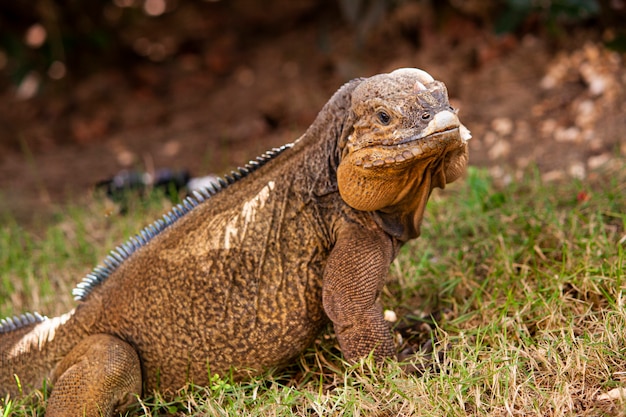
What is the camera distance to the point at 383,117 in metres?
3.56

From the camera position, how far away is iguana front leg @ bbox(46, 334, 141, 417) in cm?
392

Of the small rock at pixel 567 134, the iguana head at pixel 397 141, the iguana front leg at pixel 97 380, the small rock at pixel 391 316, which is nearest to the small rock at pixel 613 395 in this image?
the iguana head at pixel 397 141

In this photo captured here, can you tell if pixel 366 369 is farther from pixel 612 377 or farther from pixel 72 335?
pixel 72 335

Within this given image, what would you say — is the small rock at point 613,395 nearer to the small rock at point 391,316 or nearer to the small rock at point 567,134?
the small rock at point 391,316

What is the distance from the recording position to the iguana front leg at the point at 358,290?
3.83 metres

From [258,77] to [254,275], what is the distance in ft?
18.9

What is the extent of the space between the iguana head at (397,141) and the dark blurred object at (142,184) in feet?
11.2

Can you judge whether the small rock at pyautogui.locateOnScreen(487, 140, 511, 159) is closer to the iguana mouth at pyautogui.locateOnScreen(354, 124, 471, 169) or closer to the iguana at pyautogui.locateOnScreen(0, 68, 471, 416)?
the iguana at pyautogui.locateOnScreen(0, 68, 471, 416)

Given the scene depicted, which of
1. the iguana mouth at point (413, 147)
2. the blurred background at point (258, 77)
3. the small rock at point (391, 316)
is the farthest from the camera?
the blurred background at point (258, 77)

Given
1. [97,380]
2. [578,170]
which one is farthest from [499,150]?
[97,380]

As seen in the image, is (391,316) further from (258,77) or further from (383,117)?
(258,77)

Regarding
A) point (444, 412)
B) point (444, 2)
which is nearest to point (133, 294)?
point (444, 412)

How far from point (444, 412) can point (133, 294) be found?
71.8 inches

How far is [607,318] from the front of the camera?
387 cm
